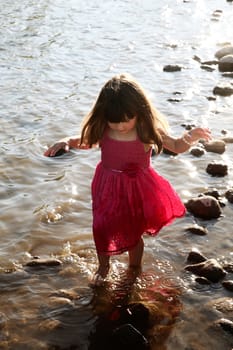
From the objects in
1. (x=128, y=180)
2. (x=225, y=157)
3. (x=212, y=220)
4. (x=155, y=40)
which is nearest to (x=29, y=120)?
(x=225, y=157)

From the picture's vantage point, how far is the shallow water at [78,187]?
4062 mm

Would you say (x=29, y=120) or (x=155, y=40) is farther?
(x=155, y=40)

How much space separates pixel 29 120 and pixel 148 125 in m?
4.47

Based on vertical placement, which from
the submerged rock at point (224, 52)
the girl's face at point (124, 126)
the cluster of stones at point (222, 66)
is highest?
the girl's face at point (124, 126)

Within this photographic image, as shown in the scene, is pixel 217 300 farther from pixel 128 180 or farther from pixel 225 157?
pixel 225 157

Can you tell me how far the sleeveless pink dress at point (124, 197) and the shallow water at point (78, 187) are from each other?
472 mm

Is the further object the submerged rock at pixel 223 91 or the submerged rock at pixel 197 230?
the submerged rock at pixel 223 91

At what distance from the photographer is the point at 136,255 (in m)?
4.60

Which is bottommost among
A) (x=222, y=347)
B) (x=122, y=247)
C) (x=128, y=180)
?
(x=222, y=347)

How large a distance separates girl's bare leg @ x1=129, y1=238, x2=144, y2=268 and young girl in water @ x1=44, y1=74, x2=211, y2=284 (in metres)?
0.20

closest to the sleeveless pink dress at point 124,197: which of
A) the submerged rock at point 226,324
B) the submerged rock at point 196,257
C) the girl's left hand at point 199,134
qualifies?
the girl's left hand at point 199,134

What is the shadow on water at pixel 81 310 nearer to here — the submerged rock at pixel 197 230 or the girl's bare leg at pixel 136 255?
the girl's bare leg at pixel 136 255

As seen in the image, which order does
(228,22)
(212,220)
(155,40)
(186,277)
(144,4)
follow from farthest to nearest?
(144,4) → (228,22) → (155,40) → (212,220) → (186,277)

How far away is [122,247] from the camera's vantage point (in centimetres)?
428
